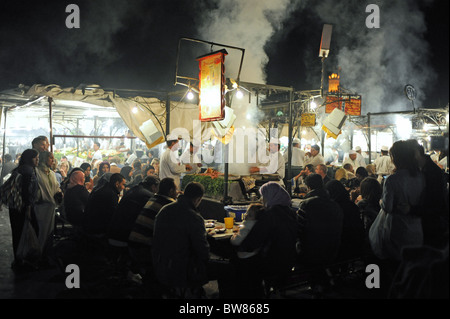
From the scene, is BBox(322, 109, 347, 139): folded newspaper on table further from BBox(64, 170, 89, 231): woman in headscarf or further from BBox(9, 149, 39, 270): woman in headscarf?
BBox(9, 149, 39, 270): woman in headscarf

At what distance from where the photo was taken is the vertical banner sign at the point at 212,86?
7.04 meters

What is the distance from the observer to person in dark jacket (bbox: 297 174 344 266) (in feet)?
14.7

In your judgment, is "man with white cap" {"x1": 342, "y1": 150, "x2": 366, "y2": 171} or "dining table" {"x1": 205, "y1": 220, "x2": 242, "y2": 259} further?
"man with white cap" {"x1": 342, "y1": 150, "x2": 366, "y2": 171}

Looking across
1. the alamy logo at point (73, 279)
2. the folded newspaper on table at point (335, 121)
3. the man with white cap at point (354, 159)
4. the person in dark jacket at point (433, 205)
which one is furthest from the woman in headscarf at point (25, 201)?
the man with white cap at point (354, 159)

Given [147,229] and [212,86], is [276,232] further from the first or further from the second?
[212,86]

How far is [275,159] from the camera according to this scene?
863 cm

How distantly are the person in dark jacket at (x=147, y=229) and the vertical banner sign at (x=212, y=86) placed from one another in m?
2.81

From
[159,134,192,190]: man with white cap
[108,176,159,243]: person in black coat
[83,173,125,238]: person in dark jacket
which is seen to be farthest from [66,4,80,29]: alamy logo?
[108,176,159,243]: person in black coat

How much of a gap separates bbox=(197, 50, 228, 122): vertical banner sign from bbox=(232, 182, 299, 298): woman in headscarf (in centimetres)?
322

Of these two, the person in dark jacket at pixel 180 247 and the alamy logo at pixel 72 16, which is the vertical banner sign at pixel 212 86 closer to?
the alamy logo at pixel 72 16
